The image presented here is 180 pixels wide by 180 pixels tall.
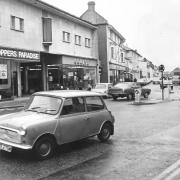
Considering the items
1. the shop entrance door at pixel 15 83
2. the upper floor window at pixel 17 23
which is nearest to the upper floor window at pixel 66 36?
the upper floor window at pixel 17 23

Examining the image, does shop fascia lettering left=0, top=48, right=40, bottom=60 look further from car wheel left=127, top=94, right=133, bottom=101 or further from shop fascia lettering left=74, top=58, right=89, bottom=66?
car wheel left=127, top=94, right=133, bottom=101

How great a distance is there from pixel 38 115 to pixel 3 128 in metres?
0.87

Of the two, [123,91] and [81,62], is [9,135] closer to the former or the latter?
[123,91]

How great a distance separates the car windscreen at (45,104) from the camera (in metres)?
8.23

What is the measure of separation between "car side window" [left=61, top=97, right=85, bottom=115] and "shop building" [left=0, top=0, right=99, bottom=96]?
16.7 meters

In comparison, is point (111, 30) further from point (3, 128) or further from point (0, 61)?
point (3, 128)

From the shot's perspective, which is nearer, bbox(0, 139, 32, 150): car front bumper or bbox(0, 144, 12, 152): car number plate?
bbox(0, 139, 32, 150): car front bumper

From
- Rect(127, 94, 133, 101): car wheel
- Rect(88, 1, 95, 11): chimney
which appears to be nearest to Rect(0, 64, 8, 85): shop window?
Rect(127, 94, 133, 101): car wheel

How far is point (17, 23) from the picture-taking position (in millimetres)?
26969

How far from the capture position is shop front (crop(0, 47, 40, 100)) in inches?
1000

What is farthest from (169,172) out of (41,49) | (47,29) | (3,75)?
(47,29)

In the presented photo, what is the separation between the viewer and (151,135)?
10695 millimetres

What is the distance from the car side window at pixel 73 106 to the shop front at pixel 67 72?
2413 cm

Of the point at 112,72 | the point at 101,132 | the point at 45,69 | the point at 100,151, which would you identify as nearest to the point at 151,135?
the point at 101,132
